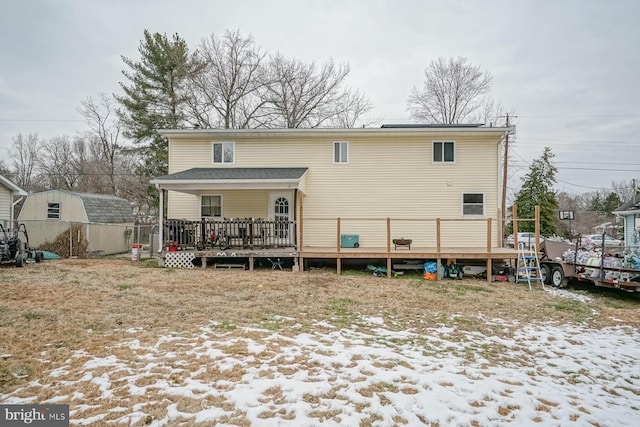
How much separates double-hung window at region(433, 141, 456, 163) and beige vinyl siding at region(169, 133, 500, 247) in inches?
6.2

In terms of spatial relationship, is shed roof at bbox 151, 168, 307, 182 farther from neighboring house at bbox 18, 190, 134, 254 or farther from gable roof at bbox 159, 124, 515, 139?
neighboring house at bbox 18, 190, 134, 254

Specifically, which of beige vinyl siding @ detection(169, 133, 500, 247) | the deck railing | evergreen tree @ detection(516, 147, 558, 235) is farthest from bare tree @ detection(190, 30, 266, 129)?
evergreen tree @ detection(516, 147, 558, 235)

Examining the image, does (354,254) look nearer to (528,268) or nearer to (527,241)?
(528,268)

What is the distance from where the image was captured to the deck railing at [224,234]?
11500 mm

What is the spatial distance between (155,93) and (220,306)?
801 inches

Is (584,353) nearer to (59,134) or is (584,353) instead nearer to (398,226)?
(398,226)

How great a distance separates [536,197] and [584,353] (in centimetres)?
3211

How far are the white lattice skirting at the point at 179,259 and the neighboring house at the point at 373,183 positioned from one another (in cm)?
244

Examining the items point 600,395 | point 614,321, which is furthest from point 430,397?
point 614,321

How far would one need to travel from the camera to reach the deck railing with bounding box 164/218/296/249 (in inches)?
453

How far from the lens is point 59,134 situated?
34.2 meters

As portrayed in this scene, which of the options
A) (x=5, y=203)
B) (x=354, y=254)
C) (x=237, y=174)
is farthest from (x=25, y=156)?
(x=354, y=254)

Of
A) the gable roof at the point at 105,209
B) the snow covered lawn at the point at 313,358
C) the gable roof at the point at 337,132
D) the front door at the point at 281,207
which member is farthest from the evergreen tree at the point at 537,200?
the gable roof at the point at 105,209

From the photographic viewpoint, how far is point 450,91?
26391 mm
